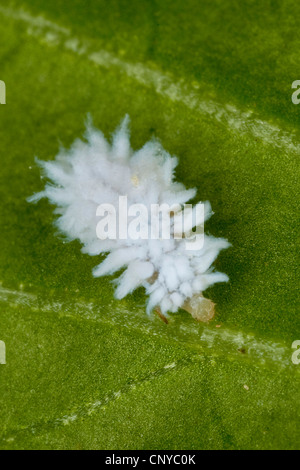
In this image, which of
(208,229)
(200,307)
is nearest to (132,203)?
(208,229)

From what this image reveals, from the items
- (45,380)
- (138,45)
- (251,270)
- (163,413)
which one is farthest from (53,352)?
(138,45)

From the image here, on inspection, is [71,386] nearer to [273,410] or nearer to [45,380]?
[45,380]

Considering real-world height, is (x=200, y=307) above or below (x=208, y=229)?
below

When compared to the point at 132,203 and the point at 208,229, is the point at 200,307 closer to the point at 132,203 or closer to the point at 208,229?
the point at 208,229

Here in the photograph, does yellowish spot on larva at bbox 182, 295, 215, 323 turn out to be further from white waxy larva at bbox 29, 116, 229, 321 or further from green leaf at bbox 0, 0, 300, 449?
green leaf at bbox 0, 0, 300, 449

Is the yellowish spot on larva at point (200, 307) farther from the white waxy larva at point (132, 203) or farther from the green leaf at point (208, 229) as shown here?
the green leaf at point (208, 229)
